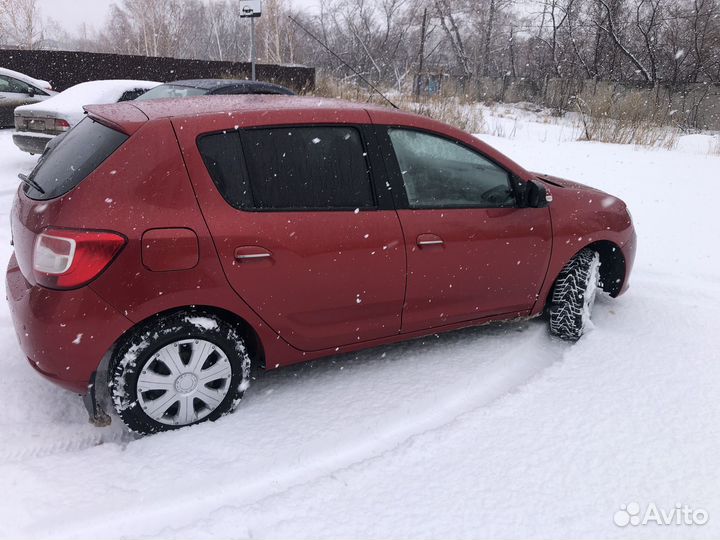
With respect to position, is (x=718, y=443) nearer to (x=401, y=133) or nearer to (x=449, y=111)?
(x=401, y=133)

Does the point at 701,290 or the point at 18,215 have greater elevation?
the point at 18,215

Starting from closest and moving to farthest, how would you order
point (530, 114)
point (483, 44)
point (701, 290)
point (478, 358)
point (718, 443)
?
point (718, 443)
point (478, 358)
point (701, 290)
point (530, 114)
point (483, 44)

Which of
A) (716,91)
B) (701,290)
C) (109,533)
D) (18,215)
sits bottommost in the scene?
(109,533)

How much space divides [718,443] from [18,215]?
3.67m

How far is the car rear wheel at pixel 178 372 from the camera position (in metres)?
2.57

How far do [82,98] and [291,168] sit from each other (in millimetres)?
7572

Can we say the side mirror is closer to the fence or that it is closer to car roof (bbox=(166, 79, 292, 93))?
car roof (bbox=(166, 79, 292, 93))

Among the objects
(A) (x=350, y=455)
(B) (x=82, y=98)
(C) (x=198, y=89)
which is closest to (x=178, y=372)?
(A) (x=350, y=455)

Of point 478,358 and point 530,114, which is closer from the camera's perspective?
point 478,358

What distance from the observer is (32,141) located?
27.6 ft

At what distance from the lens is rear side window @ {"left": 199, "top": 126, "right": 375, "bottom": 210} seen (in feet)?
8.93

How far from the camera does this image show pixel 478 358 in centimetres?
359

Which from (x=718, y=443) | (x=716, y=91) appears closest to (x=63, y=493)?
(x=718, y=443)

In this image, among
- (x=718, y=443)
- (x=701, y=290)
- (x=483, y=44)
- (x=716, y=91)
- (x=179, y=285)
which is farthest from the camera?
(x=483, y=44)
